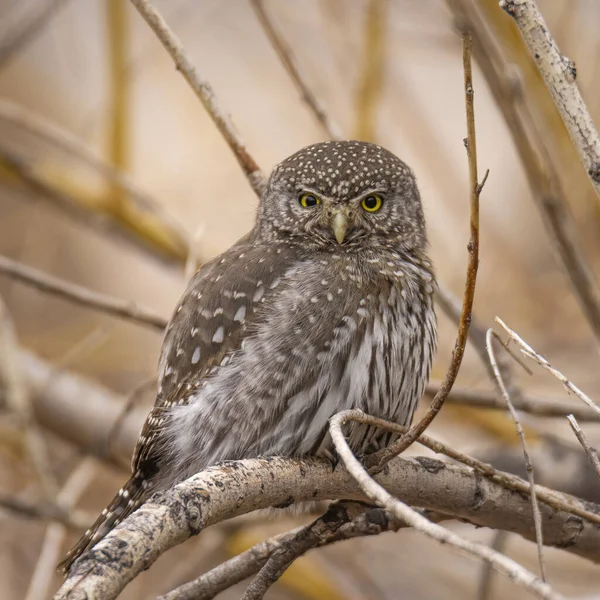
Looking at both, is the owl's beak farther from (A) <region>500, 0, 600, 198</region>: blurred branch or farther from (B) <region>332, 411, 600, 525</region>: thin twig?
(A) <region>500, 0, 600, 198</region>: blurred branch

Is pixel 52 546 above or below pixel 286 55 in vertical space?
below

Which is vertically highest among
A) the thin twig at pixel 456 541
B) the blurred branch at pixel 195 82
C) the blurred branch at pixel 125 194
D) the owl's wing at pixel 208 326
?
the blurred branch at pixel 125 194

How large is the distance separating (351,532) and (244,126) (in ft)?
18.1

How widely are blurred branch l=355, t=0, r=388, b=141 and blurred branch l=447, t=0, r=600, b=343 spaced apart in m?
1.52

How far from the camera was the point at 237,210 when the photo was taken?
725 centimetres

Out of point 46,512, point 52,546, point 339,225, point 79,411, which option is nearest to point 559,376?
point 339,225

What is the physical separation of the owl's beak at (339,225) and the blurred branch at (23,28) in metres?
2.37

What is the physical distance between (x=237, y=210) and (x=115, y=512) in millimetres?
4362

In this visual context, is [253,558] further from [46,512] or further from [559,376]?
[46,512]

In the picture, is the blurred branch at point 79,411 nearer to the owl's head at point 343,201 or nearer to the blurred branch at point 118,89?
the blurred branch at point 118,89

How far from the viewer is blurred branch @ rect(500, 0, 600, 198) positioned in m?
2.12

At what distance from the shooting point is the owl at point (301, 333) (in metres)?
3.05

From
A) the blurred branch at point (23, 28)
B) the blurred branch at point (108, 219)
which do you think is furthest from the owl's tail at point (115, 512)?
the blurred branch at point (23, 28)

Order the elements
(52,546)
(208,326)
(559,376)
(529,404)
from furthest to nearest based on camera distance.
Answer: (52,546) → (529,404) → (208,326) → (559,376)
